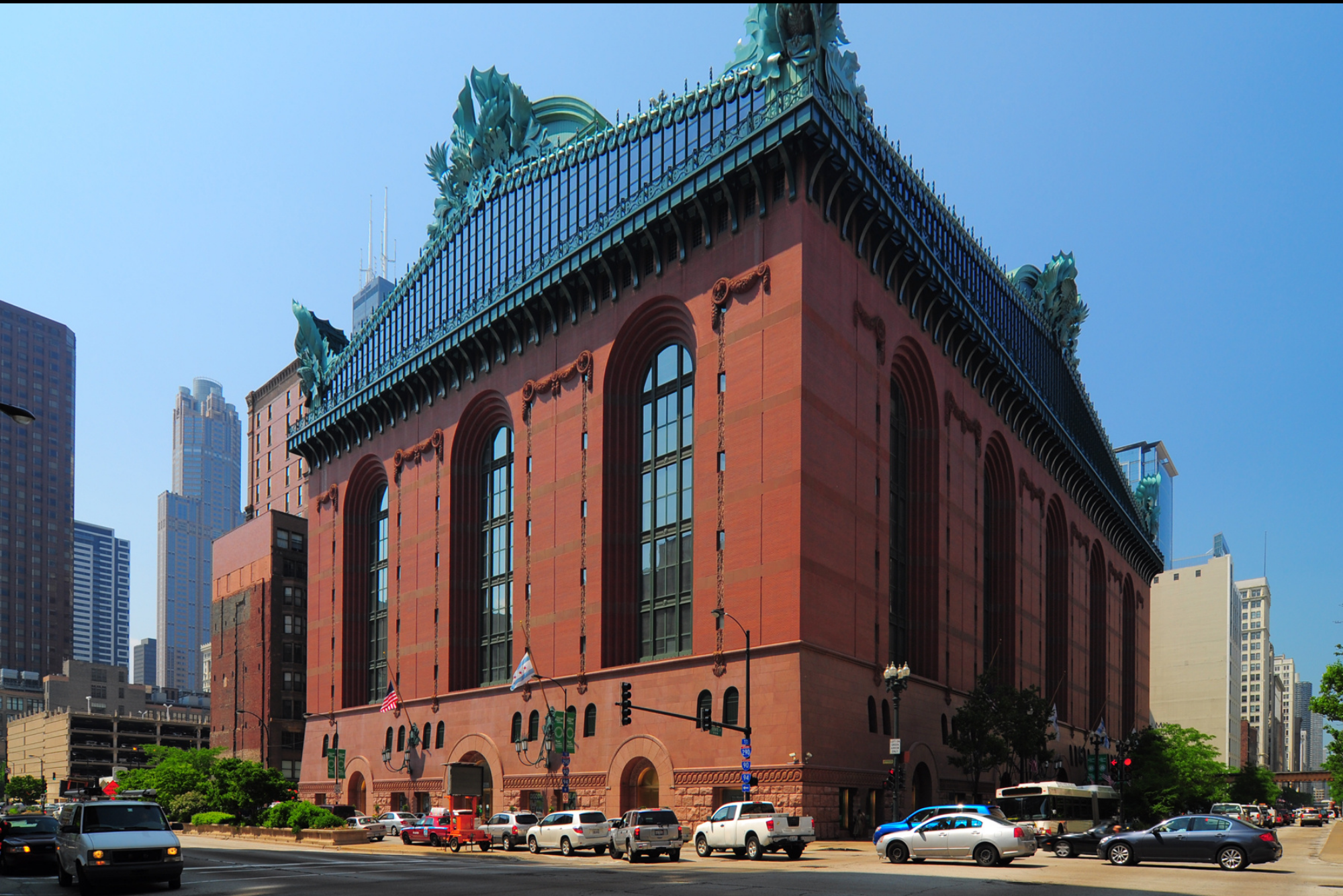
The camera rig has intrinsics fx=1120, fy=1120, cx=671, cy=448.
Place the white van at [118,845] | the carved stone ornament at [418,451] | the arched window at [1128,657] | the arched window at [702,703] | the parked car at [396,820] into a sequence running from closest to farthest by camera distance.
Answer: the white van at [118,845]
the arched window at [702,703]
the parked car at [396,820]
the carved stone ornament at [418,451]
the arched window at [1128,657]

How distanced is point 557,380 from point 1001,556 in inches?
1462

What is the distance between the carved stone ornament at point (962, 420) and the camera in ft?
230

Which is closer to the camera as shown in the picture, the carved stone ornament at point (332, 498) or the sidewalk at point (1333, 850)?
the sidewalk at point (1333, 850)

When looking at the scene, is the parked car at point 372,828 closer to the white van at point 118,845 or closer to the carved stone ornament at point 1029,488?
the white van at point 118,845

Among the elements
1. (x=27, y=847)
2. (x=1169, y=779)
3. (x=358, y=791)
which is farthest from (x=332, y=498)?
(x=1169, y=779)

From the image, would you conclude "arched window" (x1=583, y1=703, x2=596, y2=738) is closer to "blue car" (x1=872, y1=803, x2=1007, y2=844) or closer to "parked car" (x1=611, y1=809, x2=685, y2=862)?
"parked car" (x1=611, y1=809, x2=685, y2=862)

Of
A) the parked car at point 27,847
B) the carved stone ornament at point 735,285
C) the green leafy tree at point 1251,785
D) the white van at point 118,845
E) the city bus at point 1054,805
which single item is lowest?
the green leafy tree at point 1251,785

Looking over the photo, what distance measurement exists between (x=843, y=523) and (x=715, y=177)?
735 inches

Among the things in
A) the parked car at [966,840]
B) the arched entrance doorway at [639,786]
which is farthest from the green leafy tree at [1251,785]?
the parked car at [966,840]

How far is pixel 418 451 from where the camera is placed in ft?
270

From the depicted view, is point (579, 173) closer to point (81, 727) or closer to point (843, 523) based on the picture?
point (843, 523)

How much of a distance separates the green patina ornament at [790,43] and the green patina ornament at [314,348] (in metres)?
55.8

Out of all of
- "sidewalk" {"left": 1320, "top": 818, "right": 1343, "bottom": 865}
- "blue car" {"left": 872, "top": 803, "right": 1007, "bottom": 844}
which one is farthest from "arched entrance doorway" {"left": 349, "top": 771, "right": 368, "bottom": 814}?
"sidewalk" {"left": 1320, "top": 818, "right": 1343, "bottom": 865}

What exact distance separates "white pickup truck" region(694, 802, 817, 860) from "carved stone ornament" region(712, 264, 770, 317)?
25.6 m
